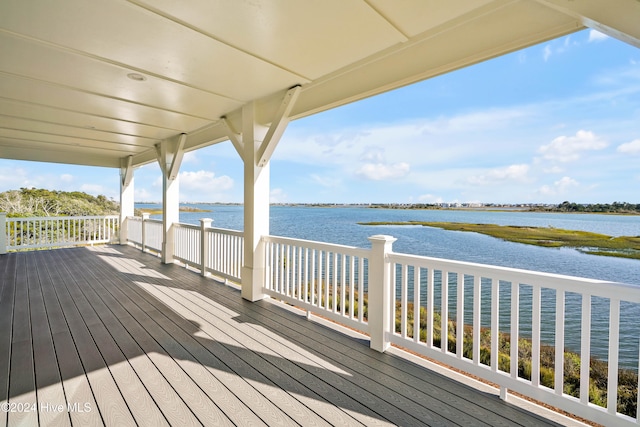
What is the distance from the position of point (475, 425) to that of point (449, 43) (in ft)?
8.69

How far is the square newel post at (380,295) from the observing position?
253 centimetres

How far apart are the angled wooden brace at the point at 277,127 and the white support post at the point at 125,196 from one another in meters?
6.32

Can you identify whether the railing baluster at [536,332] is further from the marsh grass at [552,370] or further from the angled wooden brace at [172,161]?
the angled wooden brace at [172,161]

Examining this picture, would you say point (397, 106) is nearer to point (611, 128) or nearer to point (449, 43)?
point (611, 128)

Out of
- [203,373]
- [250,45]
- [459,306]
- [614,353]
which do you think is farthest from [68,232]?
[614,353]

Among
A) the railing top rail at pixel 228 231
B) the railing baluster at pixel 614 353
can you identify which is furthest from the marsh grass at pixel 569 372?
the railing top rail at pixel 228 231

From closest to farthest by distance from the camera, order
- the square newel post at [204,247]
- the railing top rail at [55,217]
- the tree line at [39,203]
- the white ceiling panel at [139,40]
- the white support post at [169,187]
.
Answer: the white ceiling panel at [139,40] < the square newel post at [204,247] < the white support post at [169,187] < the railing top rail at [55,217] < the tree line at [39,203]

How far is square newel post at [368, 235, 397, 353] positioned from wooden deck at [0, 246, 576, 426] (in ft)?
0.50

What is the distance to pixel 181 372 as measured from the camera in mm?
2154

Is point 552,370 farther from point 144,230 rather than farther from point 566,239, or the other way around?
point 566,239

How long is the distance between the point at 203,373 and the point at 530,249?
61.1ft

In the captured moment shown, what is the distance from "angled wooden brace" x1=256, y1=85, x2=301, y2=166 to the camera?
330 cm

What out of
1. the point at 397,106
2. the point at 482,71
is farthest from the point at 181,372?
the point at 397,106

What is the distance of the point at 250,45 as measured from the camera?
2371 mm
